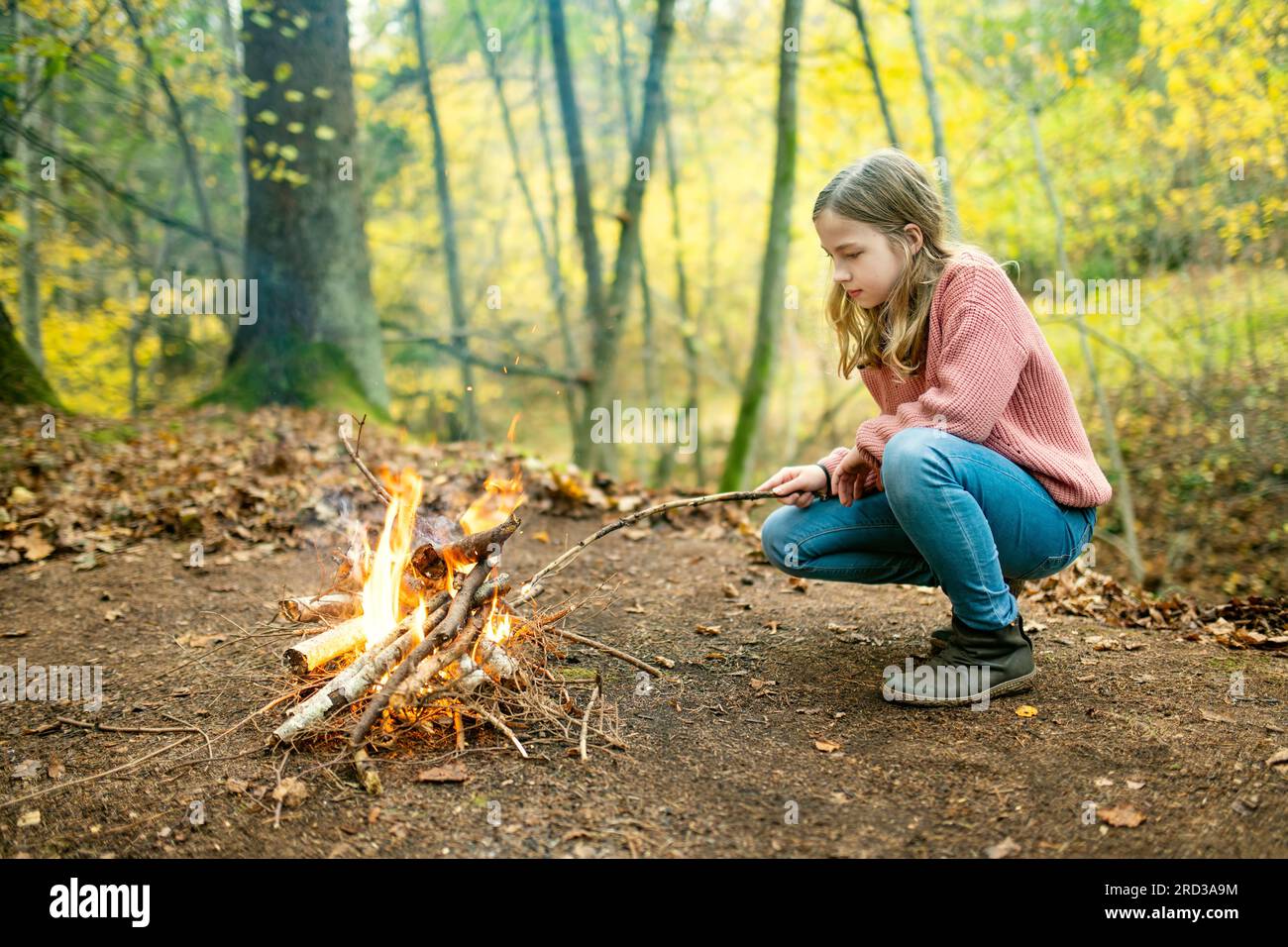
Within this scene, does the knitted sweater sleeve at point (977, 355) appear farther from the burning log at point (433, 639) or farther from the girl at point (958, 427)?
the burning log at point (433, 639)

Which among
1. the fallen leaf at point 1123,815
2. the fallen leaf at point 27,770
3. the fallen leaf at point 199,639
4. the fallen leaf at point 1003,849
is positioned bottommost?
the fallen leaf at point 1003,849

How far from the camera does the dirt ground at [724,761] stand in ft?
6.68

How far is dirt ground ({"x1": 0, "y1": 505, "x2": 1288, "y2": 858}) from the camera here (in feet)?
6.68

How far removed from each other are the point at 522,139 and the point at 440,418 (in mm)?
7463

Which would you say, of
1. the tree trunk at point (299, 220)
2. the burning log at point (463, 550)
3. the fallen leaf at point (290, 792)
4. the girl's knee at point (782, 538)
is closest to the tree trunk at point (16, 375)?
the tree trunk at point (299, 220)

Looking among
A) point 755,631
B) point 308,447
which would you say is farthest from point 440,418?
point 755,631

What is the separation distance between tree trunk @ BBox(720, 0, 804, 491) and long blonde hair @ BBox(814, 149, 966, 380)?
4.65m

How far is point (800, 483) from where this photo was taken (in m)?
3.00

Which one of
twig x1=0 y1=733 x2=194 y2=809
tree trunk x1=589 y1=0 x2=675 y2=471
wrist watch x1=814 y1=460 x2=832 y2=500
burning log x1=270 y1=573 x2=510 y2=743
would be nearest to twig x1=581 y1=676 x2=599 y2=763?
burning log x1=270 y1=573 x2=510 y2=743

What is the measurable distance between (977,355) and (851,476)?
1.98 feet

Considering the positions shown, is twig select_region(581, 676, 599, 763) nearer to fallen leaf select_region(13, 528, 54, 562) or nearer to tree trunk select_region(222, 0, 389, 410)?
fallen leaf select_region(13, 528, 54, 562)

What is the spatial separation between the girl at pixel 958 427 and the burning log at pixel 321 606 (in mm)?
1677

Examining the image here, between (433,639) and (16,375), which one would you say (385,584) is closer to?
(433,639)

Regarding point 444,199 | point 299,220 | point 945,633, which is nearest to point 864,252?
point 945,633
